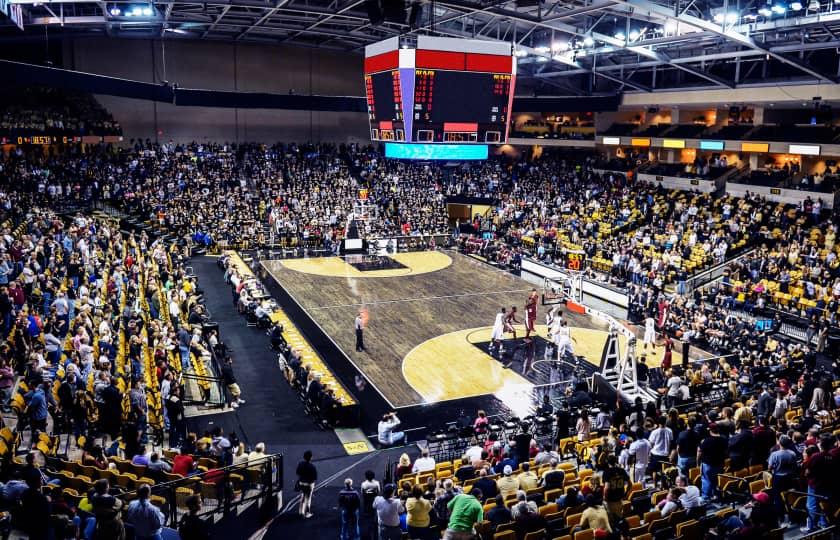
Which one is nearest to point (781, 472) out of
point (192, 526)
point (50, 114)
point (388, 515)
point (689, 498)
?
point (689, 498)

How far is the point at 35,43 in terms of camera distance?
123 feet

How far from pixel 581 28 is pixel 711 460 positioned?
2404 cm

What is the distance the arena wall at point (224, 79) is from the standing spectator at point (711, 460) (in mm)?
38219

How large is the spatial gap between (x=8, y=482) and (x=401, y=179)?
37134mm

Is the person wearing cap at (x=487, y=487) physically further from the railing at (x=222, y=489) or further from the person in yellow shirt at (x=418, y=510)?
the railing at (x=222, y=489)

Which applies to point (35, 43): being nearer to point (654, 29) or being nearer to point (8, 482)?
point (654, 29)

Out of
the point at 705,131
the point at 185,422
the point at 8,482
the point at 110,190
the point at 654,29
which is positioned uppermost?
the point at 654,29

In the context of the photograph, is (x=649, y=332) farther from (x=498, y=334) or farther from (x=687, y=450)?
(x=687, y=450)

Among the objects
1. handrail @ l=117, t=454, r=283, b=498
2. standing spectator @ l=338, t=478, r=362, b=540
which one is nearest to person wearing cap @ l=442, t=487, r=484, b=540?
standing spectator @ l=338, t=478, r=362, b=540

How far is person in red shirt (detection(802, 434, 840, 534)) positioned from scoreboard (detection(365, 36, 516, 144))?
15056 mm

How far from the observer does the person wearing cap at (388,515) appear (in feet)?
29.2

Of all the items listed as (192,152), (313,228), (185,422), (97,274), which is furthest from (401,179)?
(185,422)

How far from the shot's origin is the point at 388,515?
891 centimetres

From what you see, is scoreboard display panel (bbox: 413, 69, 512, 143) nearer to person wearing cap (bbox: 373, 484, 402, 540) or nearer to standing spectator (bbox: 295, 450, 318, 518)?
standing spectator (bbox: 295, 450, 318, 518)
